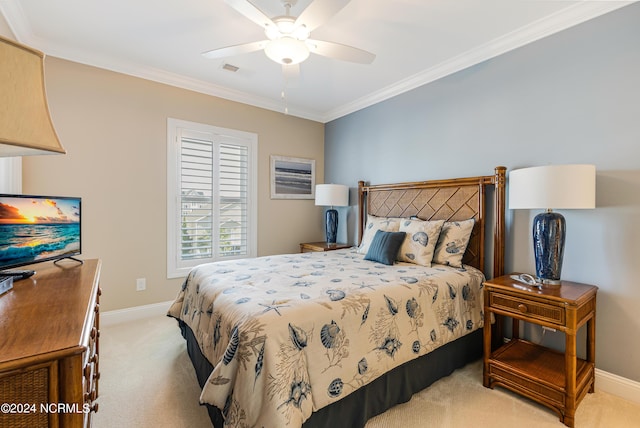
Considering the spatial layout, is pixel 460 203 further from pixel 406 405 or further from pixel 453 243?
pixel 406 405

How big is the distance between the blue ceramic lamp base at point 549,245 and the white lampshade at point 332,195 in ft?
7.76

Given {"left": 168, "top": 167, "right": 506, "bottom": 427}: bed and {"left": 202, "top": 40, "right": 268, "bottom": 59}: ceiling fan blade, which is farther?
{"left": 202, "top": 40, "right": 268, "bottom": 59}: ceiling fan blade

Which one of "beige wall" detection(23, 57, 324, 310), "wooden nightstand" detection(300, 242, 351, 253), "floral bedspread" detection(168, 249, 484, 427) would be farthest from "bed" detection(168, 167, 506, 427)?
"beige wall" detection(23, 57, 324, 310)

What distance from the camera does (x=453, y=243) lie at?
2645mm

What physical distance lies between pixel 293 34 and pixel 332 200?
2320mm

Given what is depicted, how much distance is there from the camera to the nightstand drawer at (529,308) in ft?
5.83

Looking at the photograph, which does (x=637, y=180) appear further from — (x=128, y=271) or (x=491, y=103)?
(x=128, y=271)

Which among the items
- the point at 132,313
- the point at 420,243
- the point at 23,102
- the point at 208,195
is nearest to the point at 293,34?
the point at 23,102

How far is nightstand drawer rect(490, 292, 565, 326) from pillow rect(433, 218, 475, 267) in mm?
539

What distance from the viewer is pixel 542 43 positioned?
2367 mm

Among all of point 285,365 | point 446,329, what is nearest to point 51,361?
point 285,365

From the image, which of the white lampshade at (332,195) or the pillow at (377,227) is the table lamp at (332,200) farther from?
the pillow at (377,227)

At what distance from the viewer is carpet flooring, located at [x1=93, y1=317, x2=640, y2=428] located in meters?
1.73

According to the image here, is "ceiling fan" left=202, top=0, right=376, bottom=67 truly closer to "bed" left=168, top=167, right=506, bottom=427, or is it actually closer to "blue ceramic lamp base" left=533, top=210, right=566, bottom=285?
"bed" left=168, top=167, right=506, bottom=427
